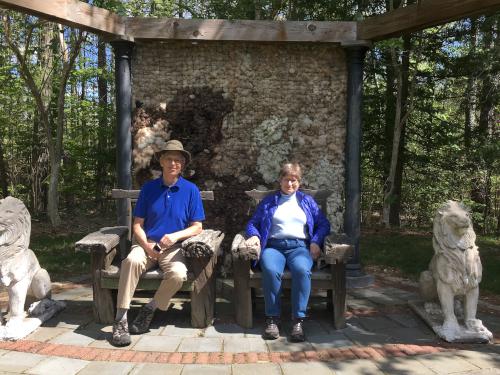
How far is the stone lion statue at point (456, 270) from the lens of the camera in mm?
3449

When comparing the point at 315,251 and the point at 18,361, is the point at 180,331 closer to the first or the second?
the point at 18,361

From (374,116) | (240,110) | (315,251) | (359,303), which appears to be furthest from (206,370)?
(374,116)

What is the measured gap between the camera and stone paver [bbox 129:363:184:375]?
2.91 metres

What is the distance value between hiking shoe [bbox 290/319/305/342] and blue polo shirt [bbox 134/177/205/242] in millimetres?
1168

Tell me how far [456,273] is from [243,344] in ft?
5.58

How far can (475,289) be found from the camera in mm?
3543

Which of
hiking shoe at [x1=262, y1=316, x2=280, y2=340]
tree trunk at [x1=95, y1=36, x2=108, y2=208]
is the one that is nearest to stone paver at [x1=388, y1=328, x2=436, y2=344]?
hiking shoe at [x1=262, y1=316, x2=280, y2=340]

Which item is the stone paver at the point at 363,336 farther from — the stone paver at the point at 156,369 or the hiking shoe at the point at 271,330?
the stone paver at the point at 156,369

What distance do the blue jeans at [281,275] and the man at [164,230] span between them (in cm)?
64

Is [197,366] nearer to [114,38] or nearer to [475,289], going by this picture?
[475,289]

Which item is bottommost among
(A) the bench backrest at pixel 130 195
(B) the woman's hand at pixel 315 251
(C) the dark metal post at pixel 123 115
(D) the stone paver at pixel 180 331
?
(D) the stone paver at pixel 180 331

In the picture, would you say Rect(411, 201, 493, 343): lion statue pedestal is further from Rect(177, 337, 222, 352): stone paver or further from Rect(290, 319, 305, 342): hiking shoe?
Rect(177, 337, 222, 352): stone paver

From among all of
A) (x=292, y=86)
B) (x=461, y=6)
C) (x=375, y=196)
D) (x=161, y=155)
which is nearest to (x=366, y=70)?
(x=375, y=196)

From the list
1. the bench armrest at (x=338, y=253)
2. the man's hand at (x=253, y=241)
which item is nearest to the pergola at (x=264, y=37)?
the bench armrest at (x=338, y=253)
